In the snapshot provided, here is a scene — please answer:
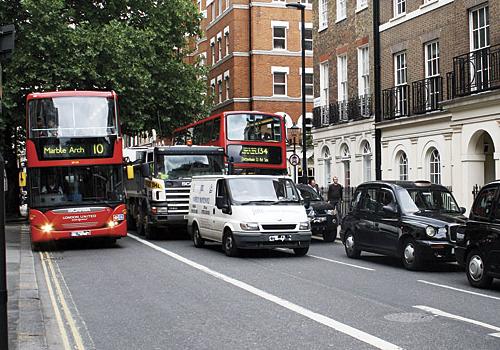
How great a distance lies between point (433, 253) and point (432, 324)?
5.44 meters

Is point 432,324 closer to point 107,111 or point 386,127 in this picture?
point 107,111

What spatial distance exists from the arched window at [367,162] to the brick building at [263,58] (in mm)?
20279

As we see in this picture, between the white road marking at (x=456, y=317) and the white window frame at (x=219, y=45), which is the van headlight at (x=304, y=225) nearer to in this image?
the white road marking at (x=456, y=317)

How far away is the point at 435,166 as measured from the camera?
24.7 meters

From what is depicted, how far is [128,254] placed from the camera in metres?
18.4

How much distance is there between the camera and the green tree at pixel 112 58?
29.0m

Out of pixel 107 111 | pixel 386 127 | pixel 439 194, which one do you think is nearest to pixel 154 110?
pixel 386 127

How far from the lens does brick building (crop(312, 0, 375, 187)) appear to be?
29.1 m

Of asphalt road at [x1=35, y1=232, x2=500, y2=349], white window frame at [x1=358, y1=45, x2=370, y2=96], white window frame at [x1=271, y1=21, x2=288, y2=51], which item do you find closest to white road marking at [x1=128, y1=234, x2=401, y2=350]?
asphalt road at [x1=35, y1=232, x2=500, y2=349]

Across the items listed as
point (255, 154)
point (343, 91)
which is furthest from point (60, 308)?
point (343, 91)

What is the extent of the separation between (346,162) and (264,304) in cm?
2138

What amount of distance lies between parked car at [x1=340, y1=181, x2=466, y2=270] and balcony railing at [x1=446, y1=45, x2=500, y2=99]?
576 cm

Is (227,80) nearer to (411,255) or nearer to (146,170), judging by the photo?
(146,170)

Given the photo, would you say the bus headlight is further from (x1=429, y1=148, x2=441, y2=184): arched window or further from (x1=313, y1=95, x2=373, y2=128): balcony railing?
(x1=313, y1=95, x2=373, y2=128): balcony railing
